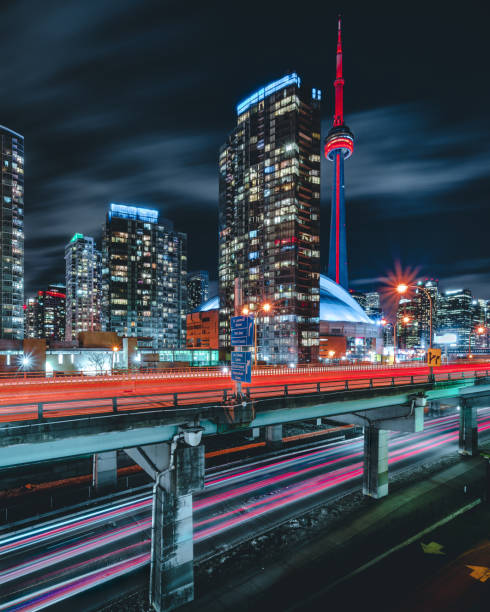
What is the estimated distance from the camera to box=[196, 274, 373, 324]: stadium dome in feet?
477

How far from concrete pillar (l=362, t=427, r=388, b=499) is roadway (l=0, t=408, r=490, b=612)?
7.33ft

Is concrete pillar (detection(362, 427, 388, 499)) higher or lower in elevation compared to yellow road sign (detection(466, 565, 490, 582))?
higher

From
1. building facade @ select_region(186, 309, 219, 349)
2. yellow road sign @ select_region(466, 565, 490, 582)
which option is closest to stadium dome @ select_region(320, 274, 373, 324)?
building facade @ select_region(186, 309, 219, 349)

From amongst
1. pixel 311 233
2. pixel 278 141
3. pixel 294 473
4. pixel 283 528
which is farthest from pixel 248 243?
pixel 283 528

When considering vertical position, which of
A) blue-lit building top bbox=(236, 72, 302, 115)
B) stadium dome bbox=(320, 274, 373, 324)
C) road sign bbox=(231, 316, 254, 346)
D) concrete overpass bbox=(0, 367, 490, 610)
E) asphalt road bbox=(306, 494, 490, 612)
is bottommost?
asphalt road bbox=(306, 494, 490, 612)

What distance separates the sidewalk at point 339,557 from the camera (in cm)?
1598

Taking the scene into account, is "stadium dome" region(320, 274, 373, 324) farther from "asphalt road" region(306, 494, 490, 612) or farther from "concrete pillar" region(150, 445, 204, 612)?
"concrete pillar" region(150, 445, 204, 612)

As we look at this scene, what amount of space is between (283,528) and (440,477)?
17.4 metres

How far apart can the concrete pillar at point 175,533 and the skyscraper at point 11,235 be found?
11856 centimetres

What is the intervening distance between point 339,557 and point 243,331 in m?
14.5

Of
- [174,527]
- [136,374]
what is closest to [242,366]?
[174,527]

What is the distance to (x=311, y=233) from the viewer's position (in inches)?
4803

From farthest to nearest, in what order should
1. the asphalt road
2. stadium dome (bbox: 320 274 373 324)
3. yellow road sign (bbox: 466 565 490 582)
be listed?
stadium dome (bbox: 320 274 373 324) < yellow road sign (bbox: 466 565 490 582) < the asphalt road

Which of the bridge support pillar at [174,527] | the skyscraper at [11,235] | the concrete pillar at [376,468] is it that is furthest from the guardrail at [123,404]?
the skyscraper at [11,235]
